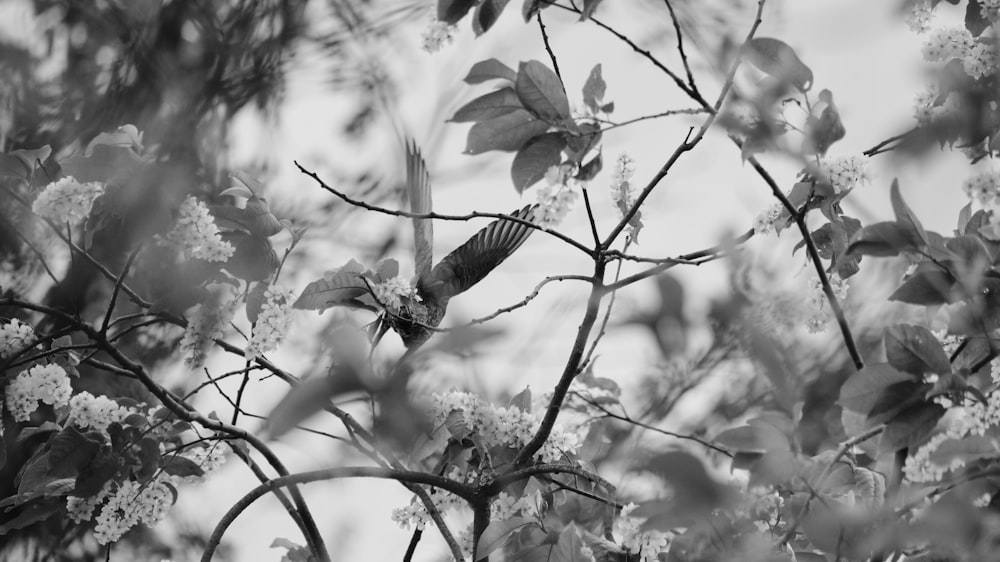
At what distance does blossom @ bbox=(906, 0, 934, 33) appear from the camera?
1.03 m

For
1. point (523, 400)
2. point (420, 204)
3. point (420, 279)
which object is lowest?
point (523, 400)

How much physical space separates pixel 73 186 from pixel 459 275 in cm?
64

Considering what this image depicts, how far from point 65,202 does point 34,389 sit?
0.76 feet

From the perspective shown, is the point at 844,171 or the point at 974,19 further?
the point at 974,19

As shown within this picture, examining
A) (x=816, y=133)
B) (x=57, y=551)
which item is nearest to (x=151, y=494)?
(x=816, y=133)

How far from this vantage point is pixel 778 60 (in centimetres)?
76

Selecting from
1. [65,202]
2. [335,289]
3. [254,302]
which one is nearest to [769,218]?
[335,289]

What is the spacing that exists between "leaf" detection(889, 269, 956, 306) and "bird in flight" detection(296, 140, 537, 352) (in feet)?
1.40

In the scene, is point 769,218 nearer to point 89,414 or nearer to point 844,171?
point 844,171

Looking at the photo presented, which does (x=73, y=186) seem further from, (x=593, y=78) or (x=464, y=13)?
(x=593, y=78)

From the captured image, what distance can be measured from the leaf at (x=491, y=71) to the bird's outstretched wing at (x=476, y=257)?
0.52m

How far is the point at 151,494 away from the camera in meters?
1.05

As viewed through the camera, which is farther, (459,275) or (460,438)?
(459,275)

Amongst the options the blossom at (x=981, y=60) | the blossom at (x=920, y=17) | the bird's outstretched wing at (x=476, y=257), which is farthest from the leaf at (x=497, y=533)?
the blossom at (x=920, y=17)
